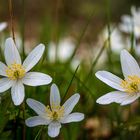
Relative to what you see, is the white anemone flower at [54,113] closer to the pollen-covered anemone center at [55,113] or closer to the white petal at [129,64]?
the pollen-covered anemone center at [55,113]

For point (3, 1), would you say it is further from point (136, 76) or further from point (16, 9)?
point (136, 76)

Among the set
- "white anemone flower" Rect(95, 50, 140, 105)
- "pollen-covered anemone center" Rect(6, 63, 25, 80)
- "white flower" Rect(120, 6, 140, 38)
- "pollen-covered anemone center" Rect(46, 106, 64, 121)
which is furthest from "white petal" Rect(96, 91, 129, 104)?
"white flower" Rect(120, 6, 140, 38)

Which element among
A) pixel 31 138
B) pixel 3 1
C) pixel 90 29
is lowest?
pixel 31 138

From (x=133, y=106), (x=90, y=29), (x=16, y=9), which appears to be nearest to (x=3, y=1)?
(x=16, y=9)

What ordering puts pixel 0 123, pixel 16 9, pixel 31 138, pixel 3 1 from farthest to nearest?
pixel 16 9 → pixel 3 1 → pixel 31 138 → pixel 0 123

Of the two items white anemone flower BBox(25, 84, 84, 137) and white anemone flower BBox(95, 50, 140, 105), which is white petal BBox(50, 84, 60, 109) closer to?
white anemone flower BBox(25, 84, 84, 137)

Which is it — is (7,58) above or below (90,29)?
below
